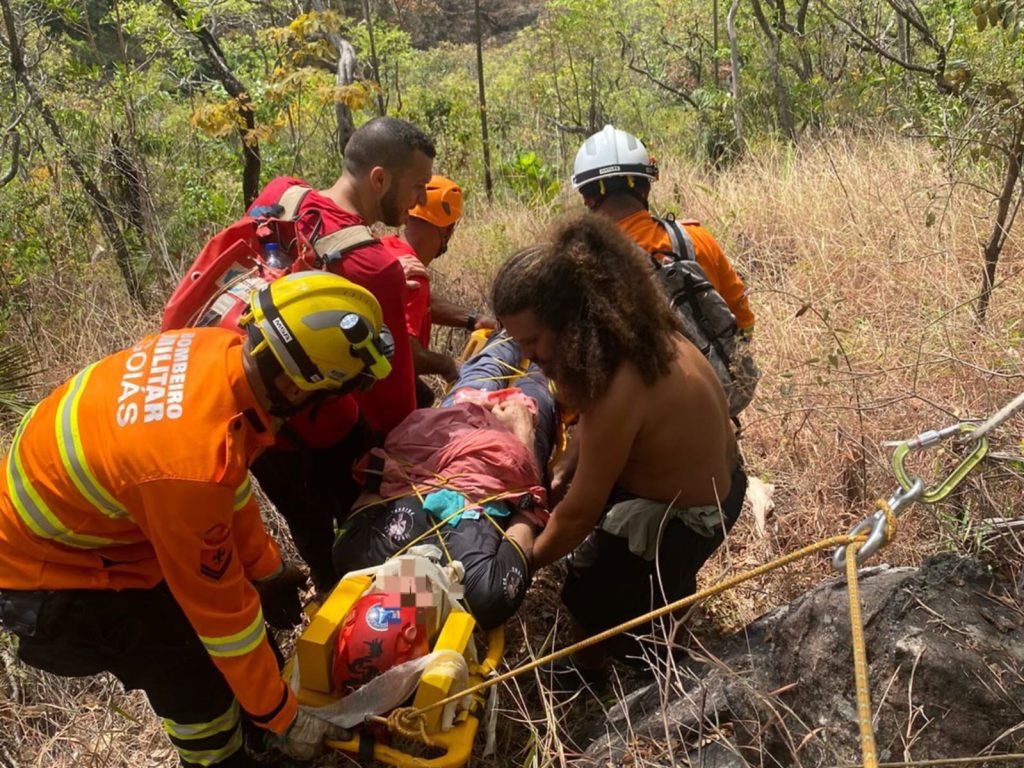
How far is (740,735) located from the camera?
1.96 meters

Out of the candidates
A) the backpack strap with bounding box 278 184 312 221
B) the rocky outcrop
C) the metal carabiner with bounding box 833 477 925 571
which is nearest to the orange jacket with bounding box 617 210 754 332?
the backpack strap with bounding box 278 184 312 221

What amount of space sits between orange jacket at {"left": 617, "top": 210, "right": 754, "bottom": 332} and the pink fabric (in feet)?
3.23

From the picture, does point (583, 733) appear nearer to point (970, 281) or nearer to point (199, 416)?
point (199, 416)

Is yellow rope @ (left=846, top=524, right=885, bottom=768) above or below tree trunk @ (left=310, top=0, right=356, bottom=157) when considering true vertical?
below

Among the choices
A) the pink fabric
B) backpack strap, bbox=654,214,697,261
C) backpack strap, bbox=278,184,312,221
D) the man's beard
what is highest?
backpack strap, bbox=278,184,312,221

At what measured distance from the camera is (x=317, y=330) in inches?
76.1

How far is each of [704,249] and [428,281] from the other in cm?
123

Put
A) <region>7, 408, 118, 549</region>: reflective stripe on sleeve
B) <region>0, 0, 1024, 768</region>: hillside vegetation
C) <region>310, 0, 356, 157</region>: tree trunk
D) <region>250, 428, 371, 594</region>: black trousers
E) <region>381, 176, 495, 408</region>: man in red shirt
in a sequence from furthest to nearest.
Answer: <region>310, 0, 356, 157</region>: tree trunk < <region>381, 176, 495, 408</region>: man in red shirt < <region>250, 428, 371, 594</region>: black trousers < <region>0, 0, 1024, 768</region>: hillside vegetation < <region>7, 408, 118, 549</region>: reflective stripe on sleeve

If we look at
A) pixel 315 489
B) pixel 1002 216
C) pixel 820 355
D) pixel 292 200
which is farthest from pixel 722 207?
pixel 315 489

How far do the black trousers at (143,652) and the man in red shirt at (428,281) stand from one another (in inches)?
67.0

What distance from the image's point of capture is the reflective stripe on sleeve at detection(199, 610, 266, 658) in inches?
75.2

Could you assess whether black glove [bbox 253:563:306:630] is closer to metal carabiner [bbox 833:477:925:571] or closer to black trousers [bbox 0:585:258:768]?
black trousers [bbox 0:585:258:768]

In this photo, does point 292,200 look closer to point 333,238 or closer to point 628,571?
point 333,238

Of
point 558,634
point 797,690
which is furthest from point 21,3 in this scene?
point 797,690
